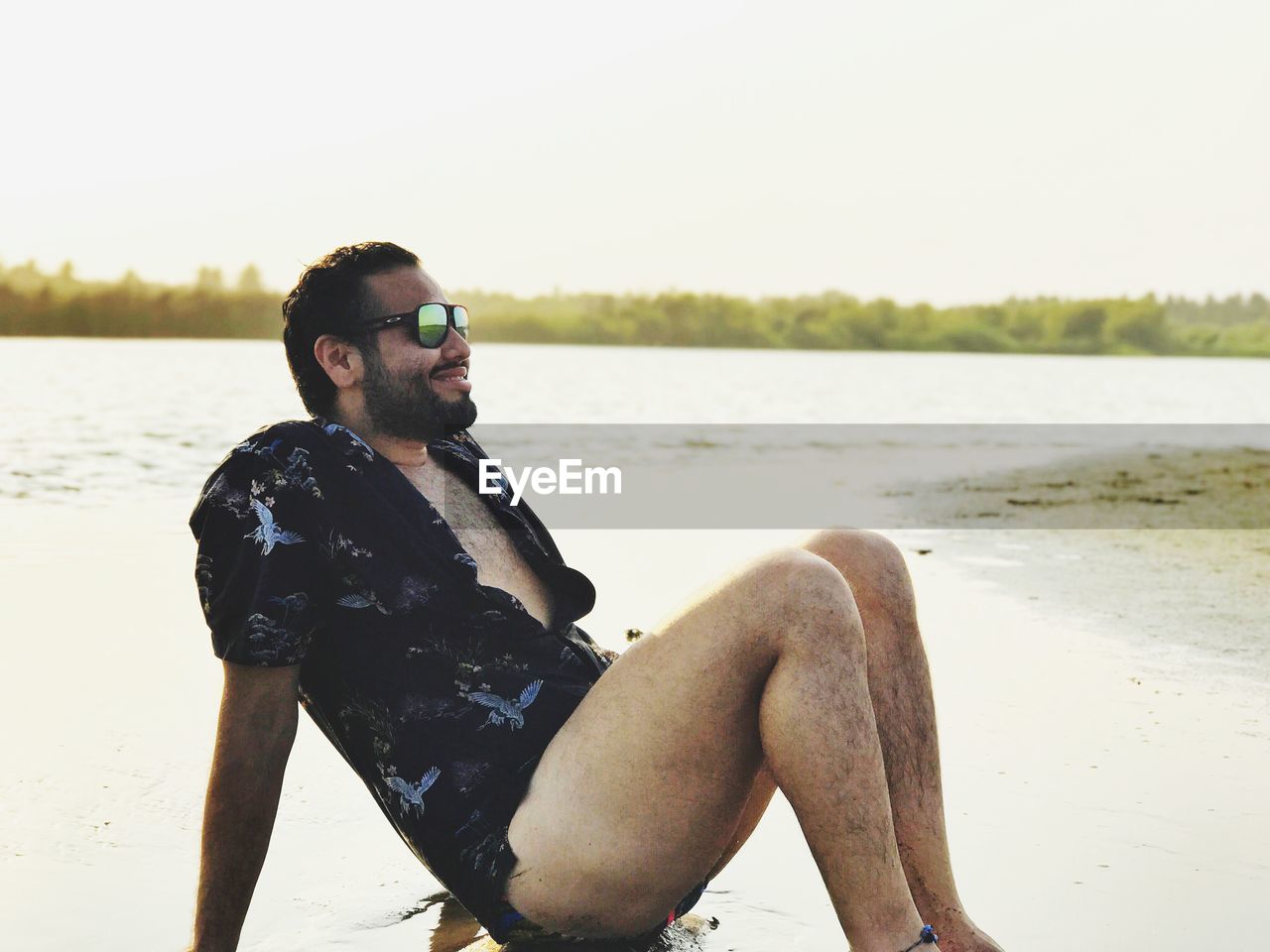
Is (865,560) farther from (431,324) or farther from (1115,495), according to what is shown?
(1115,495)

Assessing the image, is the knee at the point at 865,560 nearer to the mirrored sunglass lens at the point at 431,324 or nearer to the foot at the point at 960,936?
the foot at the point at 960,936

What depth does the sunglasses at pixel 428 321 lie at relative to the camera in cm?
270

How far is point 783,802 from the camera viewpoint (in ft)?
12.5

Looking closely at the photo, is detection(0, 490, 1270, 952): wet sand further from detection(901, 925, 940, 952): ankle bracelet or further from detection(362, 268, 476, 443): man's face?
detection(362, 268, 476, 443): man's face

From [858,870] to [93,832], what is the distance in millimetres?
2074

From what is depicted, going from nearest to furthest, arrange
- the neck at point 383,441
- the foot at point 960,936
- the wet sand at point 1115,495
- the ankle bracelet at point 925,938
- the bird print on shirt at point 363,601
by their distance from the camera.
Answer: the ankle bracelet at point 925,938, the bird print on shirt at point 363,601, the foot at point 960,936, the neck at point 383,441, the wet sand at point 1115,495

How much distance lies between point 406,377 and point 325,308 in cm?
21

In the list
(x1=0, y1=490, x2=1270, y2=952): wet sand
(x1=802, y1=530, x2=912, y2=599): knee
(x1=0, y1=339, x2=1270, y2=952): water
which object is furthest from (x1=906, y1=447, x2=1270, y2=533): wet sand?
(x1=802, y1=530, x2=912, y2=599): knee

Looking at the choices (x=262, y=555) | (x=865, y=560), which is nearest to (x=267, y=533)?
(x=262, y=555)

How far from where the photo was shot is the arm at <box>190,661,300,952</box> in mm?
2258

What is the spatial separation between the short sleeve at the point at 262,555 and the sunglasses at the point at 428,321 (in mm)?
428

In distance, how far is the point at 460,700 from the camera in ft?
7.97

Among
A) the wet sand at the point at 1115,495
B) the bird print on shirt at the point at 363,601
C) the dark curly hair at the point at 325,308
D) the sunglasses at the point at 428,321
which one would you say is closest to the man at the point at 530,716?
the bird print on shirt at the point at 363,601

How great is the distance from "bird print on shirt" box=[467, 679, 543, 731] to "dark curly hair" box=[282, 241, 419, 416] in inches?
26.7
